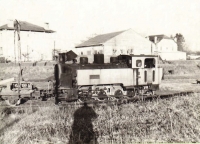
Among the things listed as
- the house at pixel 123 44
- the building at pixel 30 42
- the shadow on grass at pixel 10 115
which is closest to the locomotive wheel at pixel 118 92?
the shadow on grass at pixel 10 115

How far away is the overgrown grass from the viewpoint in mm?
5496

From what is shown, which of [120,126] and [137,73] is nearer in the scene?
[120,126]

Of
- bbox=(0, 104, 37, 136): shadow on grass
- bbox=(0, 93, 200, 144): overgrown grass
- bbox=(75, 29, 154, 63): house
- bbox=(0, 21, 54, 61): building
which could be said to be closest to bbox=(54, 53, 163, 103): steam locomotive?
bbox=(0, 93, 200, 144): overgrown grass

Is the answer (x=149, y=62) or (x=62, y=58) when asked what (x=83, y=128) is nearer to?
(x=62, y=58)

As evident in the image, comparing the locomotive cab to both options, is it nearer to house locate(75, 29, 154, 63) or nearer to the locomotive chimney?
the locomotive chimney

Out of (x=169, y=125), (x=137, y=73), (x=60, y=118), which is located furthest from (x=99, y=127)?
(x=137, y=73)

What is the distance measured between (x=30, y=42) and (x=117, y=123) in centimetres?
1985

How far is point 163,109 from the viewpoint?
23.8 feet

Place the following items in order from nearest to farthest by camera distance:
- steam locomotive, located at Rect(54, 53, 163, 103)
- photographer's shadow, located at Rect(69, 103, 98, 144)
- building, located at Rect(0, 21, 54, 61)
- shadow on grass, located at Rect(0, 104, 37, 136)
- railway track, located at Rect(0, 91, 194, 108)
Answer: photographer's shadow, located at Rect(69, 103, 98, 144), shadow on grass, located at Rect(0, 104, 37, 136), railway track, located at Rect(0, 91, 194, 108), steam locomotive, located at Rect(54, 53, 163, 103), building, located at Rect(0, 21, 54, 61)

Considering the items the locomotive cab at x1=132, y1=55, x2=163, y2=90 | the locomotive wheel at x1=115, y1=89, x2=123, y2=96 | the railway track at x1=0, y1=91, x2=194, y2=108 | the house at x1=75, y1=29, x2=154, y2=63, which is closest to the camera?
the railway track at x1=0, y1=91, x2=194, y2=108

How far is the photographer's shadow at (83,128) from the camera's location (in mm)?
5363

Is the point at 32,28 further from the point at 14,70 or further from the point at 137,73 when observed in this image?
the point at 137,73

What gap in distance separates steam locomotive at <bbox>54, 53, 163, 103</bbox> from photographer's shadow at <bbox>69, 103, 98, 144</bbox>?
3.94 ft

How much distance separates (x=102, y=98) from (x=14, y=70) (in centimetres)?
1074
